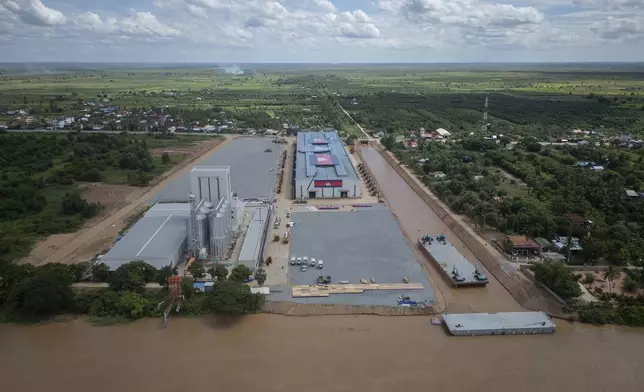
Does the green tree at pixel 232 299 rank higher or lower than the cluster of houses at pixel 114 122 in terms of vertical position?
lower

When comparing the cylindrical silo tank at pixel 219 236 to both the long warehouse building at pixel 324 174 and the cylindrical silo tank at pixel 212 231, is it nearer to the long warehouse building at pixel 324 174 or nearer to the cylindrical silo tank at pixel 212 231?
the cylindrical silo tank at pixel 212 231

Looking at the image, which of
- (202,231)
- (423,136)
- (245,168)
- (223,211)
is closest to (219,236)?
(202,231)

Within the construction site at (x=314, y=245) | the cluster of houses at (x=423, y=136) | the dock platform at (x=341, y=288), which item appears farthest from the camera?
the cluster of houses at (x=423, y=136)

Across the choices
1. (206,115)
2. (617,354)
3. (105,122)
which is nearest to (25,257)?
(617,354)

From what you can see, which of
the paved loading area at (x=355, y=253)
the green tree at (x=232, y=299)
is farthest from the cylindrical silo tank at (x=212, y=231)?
the green tree at (x=232, y=299)

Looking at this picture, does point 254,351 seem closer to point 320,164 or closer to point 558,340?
point 558,340

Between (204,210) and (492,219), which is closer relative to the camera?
(204,210)

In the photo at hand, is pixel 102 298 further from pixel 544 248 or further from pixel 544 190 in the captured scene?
pixel 544 190
